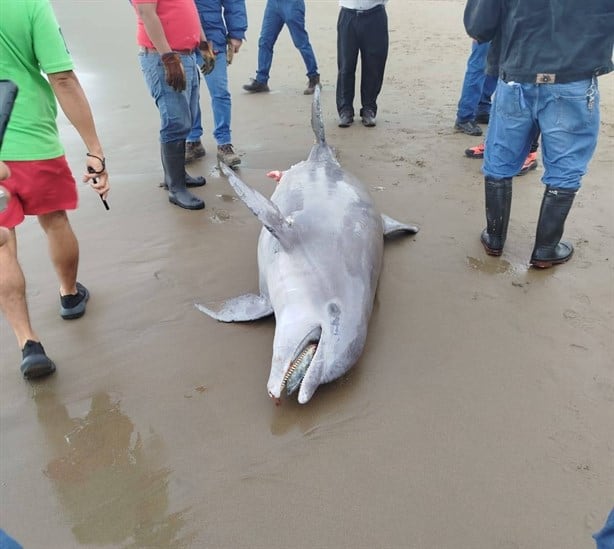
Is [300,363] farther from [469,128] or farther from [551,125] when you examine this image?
[469,128]

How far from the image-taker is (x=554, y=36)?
4000 mm

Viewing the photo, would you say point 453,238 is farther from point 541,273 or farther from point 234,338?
point 234,338

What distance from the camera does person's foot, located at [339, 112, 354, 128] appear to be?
814cm

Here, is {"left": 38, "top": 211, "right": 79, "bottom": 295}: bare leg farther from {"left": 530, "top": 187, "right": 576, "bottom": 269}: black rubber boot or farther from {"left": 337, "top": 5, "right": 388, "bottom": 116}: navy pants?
{"left": 337, "top": 5, "right": 388, "bottom": 116}: navy pants

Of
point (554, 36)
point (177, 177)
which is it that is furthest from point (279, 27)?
point (554, 36)

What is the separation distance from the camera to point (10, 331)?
12.8 feet

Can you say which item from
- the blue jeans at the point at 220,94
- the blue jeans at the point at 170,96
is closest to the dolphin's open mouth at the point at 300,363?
the blue jeans at the point at 170,96

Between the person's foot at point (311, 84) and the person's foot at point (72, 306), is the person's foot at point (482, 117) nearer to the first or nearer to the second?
the person's foot at point (311, 84)

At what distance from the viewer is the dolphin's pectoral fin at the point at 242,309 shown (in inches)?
154

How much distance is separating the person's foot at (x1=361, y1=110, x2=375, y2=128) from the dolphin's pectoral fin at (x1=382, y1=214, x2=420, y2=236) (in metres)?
3.45

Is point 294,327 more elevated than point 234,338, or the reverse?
point 294,327

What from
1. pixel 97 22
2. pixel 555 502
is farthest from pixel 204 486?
Answer: pixel 97 22

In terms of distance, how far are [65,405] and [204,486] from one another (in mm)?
1129

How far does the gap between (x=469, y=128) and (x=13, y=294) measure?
20.9 feet
